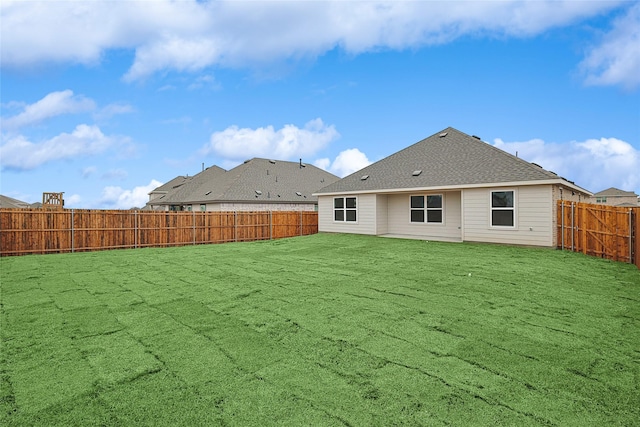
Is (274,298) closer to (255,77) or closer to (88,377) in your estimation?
(88,377)

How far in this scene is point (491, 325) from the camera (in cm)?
493

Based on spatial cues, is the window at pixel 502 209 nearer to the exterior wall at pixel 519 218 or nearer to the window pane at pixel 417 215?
the exterior wall at pixel 519 218

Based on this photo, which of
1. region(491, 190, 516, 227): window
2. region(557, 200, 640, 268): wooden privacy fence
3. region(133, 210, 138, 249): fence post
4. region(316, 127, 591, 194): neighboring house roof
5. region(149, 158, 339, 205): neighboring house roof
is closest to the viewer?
region(557, 200, 640, 268): wooden privacy fence

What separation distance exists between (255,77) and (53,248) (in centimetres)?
1296

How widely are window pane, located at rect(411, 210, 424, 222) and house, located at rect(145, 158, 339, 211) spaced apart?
12109 mm

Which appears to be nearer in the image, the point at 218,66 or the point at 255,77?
the point at 218,66

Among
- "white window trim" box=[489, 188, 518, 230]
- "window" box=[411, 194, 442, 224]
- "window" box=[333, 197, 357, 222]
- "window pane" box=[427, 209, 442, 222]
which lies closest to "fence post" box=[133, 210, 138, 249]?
"window" box=[333, 197, 357, 222]

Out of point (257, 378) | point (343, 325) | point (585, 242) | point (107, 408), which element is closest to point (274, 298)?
point (343, 325)

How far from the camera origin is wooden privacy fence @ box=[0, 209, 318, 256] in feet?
45.5

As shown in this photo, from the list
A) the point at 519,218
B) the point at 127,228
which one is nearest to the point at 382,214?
the point at 519,218

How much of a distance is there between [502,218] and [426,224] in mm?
3839

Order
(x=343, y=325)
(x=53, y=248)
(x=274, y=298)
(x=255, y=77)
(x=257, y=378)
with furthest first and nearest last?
(x=255, y=77) → (x=53, y=248) → (x=274, y=298) → (x=343, y=325) → (x=257, y=378)

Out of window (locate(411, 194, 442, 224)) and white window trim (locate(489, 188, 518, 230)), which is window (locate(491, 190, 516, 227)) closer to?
white window trim (locate(489, 188, 518, 230))

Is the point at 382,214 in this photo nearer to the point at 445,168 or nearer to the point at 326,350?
the point at 445,168
